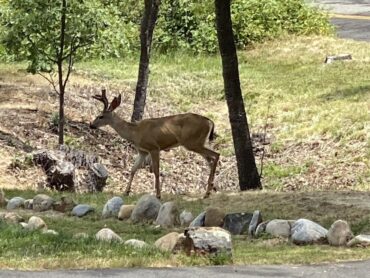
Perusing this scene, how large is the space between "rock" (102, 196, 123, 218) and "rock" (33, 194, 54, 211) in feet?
2.53

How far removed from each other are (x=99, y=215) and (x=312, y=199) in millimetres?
2484

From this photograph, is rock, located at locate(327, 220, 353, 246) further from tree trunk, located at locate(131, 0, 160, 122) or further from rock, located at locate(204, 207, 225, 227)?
tree trunk, located at locate(131, 0, 160, 122)

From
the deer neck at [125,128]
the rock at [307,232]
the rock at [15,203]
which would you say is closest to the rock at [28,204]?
the rock at [15,203]

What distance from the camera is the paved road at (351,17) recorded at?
1226 inches

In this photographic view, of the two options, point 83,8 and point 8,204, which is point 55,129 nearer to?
point 83,8

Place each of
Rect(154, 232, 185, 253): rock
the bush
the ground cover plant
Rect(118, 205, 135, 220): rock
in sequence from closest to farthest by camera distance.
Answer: Rect(154, 232, 185, 253): rock, the ground cover plant, Rect(118, 205, 135, 220): rock, the bush

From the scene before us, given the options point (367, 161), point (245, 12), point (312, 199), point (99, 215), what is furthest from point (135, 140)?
point (245, 12)

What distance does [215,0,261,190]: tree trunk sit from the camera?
489 inches

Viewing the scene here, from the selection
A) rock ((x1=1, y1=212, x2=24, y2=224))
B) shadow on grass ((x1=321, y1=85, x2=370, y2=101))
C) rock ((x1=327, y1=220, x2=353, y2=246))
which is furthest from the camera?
shadow on grass ((x1=321, y1=85, x2=370, y2=101))

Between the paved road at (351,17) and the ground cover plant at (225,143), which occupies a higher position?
the paved road at (351,17)

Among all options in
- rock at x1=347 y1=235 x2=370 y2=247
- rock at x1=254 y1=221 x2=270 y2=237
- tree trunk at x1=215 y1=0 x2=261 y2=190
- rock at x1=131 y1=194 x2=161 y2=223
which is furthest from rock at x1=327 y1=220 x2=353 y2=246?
tree trunk at x1=215 y1=0 x2=261 y2=190

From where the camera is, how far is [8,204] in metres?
11.7

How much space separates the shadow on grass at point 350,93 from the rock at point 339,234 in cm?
969

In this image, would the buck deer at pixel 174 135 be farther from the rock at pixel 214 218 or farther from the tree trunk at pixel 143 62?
the tree trunk at pixel 143 62
